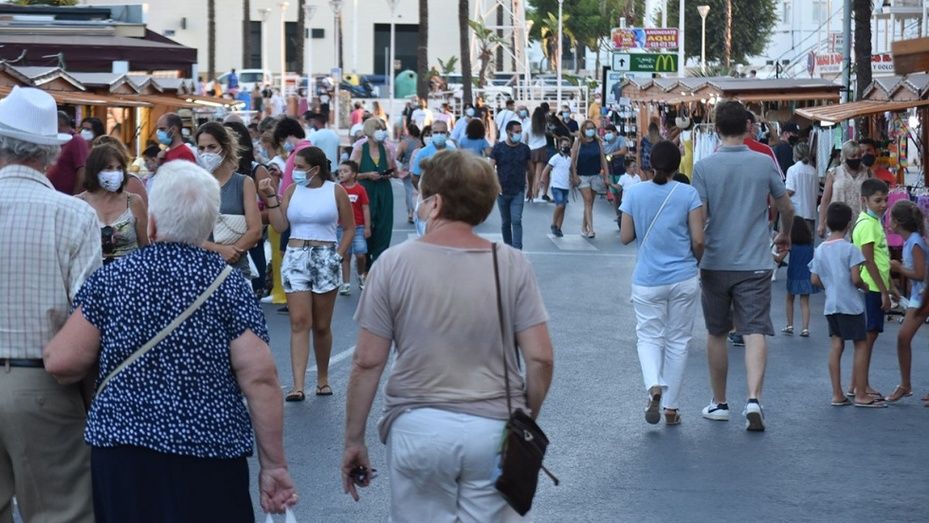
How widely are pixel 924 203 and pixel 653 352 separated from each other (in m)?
7.47

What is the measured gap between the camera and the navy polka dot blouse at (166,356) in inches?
177

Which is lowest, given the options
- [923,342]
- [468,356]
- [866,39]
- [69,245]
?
[923,342]

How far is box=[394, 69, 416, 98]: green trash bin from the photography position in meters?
73.4

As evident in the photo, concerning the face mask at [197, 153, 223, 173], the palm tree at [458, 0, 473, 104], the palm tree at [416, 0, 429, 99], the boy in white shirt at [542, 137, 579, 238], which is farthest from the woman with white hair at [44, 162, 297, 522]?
the palm tree at [416, 0, 429, 99]

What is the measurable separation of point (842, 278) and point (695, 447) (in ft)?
6.50

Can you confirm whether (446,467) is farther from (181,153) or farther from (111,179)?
(181,153)

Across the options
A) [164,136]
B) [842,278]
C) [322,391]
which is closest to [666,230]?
[842,278]

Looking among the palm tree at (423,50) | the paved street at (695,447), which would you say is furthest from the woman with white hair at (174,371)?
the palm tree at (423,50)

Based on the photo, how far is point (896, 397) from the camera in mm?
10602

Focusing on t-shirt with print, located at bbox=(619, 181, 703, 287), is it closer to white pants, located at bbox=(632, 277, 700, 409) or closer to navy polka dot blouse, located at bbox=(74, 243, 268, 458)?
white pants, located at bbox=(632, 277, 700, 409)

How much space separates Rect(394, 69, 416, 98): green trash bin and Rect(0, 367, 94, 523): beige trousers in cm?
6827

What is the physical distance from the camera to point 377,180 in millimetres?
17094

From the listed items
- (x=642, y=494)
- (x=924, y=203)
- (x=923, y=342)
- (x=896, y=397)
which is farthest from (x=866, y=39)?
(x=642, y=494)

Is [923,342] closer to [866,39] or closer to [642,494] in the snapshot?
[642,494]
